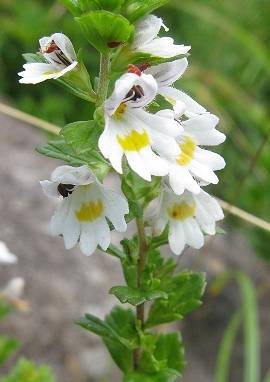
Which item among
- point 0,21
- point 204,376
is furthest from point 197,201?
point 0,21

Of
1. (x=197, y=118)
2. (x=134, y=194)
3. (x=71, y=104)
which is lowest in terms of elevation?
(x=71, y=104)

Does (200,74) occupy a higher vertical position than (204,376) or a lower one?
higher

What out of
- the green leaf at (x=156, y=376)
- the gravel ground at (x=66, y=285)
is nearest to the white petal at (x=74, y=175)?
the green leaf at (x=156, y=376)

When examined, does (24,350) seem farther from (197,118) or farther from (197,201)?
(197,118)

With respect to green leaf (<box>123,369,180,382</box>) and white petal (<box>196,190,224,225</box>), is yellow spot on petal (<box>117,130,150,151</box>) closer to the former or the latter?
white petal (<box>196,190,224,225</box>)

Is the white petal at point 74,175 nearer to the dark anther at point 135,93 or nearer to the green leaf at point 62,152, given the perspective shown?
the green leaf at point 62,152

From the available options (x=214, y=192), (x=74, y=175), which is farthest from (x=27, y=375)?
(x=214, y=192)

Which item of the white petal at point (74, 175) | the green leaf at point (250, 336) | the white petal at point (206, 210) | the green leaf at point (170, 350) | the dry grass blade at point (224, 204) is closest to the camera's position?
the white petal at point (74, 175)
